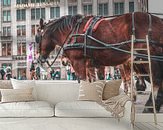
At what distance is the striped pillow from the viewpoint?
482 centimetres

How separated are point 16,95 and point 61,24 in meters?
1.10

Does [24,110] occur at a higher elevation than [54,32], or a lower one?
lower

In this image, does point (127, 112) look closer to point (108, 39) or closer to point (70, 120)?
point (70, 120)

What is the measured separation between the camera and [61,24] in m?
4.54

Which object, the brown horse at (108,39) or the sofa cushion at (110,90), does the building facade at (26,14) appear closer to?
the sofa cushion at (110,90)

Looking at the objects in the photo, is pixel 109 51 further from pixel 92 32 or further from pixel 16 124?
pixel 16 124

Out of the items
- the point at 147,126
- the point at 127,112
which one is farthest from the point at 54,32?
the point at 147,126

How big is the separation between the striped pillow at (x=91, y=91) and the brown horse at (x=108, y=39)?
559 mm

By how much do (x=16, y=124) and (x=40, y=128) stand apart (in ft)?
0.93

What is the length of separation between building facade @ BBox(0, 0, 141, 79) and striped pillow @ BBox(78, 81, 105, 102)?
34.5 m

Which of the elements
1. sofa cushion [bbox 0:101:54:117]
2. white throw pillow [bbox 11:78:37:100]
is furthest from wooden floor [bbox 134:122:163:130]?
white throw pillow [bbox 11:78:37:100]

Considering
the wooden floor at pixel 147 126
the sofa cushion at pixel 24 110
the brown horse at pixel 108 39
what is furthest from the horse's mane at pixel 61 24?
the wooden floor at pixel 147 126

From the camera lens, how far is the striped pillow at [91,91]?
482cm

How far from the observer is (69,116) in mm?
4184
